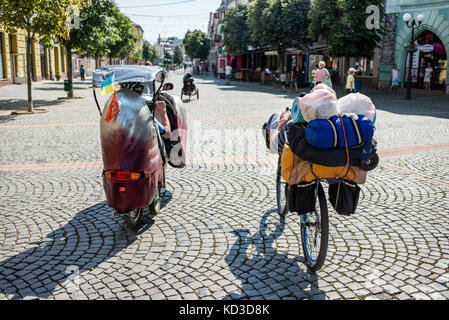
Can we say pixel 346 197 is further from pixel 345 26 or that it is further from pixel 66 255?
pixel 345 26

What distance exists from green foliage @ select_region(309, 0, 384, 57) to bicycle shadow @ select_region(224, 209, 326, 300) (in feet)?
76.5

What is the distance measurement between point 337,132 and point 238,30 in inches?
1648

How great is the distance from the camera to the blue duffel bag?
312 centimetres

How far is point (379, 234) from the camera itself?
4.41 m

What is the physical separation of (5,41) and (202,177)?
27368 millimetres

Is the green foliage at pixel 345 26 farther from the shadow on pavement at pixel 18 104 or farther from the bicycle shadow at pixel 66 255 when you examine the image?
the bicycle shadow at pixel 66 255

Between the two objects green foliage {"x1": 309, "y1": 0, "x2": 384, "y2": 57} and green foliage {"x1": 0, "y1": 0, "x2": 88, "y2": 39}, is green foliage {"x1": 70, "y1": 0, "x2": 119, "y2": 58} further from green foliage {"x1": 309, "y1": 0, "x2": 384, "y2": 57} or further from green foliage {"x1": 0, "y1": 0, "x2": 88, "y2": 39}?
green foliage {"x1": 309, "y1": 0, "x2": 384, "y2": 57}

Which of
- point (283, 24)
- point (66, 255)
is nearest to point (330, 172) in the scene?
point (66, 255)

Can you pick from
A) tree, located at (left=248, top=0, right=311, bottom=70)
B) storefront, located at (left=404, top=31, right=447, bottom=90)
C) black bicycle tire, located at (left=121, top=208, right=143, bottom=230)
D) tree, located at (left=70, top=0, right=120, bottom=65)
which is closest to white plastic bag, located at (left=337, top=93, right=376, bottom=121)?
black bicycle tire, located at (left=121, top=208, right=143, bottom=230)

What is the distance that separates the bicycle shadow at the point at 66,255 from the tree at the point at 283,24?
1162 inches

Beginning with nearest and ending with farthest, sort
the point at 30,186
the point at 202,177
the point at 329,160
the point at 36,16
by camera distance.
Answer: the point at 329,160, the point at 30,186, the point at 202,177, the point at 36,16

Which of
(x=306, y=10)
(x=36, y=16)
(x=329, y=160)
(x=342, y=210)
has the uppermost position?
(x=306, y=10)

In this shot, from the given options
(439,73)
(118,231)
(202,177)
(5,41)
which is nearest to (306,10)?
(439,73)

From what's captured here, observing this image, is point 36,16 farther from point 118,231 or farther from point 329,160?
point 329,160
